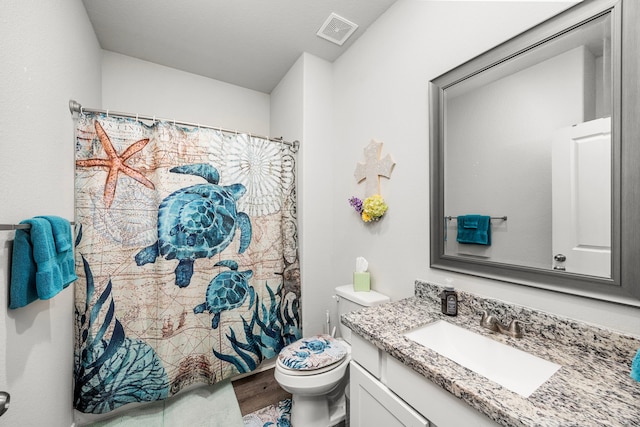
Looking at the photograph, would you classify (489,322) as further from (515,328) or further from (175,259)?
(175,259)

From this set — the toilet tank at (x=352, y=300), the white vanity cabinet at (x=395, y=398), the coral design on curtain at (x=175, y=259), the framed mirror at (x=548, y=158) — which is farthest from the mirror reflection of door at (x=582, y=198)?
the coral design on curtain at (x=175, y=259)

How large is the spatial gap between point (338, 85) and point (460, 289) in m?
1.73

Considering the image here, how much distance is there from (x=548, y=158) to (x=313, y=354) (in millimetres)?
1434

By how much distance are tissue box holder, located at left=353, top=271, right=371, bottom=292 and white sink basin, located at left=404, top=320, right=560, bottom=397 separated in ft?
1.94

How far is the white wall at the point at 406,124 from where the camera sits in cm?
98

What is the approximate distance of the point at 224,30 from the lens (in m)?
1.74

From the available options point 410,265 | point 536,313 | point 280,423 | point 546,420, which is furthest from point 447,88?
point 280,423

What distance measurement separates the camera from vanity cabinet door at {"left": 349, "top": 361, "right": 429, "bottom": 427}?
819 mm

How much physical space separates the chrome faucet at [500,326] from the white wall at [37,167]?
5.56 ft

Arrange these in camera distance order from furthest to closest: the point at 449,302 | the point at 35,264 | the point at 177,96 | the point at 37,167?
1. the point at 177,96
2. the point at 449,302
3. the point at 37,167
4. the point at 35,264

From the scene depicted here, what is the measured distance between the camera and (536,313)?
92 cm

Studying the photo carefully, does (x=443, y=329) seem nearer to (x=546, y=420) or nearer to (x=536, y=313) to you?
(x=536, y=313)

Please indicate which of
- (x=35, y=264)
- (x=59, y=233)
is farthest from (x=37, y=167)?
(x=35, y=264)

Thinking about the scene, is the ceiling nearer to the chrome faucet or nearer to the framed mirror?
the framed mirror
